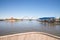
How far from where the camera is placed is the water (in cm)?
265

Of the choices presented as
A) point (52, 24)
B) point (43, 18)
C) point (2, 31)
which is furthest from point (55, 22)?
point (2, 31)

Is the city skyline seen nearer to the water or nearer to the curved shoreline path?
the water

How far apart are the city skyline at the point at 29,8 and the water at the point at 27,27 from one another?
0.22 m

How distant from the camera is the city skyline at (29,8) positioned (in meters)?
2.65

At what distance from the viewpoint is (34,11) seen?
2822 millimetres

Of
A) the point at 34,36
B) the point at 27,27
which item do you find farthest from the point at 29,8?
the point at 34,36

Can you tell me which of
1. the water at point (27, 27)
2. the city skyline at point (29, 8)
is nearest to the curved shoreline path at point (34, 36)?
the water at point (27, 27)

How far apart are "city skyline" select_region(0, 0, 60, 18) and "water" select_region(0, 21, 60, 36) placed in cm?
22

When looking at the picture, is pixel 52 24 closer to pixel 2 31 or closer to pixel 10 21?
pixel 10 21

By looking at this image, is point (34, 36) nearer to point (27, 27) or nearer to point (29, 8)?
point (27, 27)

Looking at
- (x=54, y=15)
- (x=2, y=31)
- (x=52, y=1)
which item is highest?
(x=52, y=1)

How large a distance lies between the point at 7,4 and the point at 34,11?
0.83 metres

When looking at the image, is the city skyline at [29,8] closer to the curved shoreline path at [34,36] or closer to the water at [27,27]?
the water at [27,27]

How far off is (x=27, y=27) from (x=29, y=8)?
603mm
